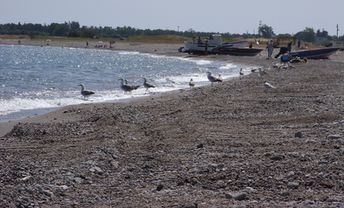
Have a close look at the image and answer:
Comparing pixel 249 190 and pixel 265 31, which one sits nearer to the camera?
pixel 249 190

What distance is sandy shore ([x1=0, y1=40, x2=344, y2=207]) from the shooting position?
736 centimetres

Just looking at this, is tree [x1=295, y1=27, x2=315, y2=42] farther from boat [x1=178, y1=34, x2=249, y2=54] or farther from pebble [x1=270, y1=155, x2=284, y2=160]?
pebble [x1=270, y1=155, x2=284, y2=160]

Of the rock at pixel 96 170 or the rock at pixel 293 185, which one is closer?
the rock at pixel 293 185

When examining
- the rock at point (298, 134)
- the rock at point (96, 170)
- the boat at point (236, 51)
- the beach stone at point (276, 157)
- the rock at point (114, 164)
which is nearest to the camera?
the rock at point (96, 170)

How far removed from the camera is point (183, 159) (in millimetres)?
9562

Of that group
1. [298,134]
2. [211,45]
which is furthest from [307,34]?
[298,134]

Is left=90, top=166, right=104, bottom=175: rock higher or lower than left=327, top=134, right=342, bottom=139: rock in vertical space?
lower

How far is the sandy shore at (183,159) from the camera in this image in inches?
290

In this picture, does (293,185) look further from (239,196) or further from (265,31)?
(265,31)

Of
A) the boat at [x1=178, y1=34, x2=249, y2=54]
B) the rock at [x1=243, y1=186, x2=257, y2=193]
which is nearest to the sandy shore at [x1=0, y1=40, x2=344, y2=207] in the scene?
the rock at [x1=243, y1=186, x2=257, y2=193]

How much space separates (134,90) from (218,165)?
65.7 feet

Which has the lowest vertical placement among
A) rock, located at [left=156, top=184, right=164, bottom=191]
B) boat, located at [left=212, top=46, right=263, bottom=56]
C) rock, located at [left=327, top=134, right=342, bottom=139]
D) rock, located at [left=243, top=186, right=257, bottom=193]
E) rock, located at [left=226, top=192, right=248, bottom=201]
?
boat, located at [left=212, top=46, right=263, bottom=56]

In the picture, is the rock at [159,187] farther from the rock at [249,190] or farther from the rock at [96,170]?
the rock at [96,170]

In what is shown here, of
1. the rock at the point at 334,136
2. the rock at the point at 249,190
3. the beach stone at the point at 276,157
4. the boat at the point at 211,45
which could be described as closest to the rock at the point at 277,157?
the beach stone at the point at 276,157
